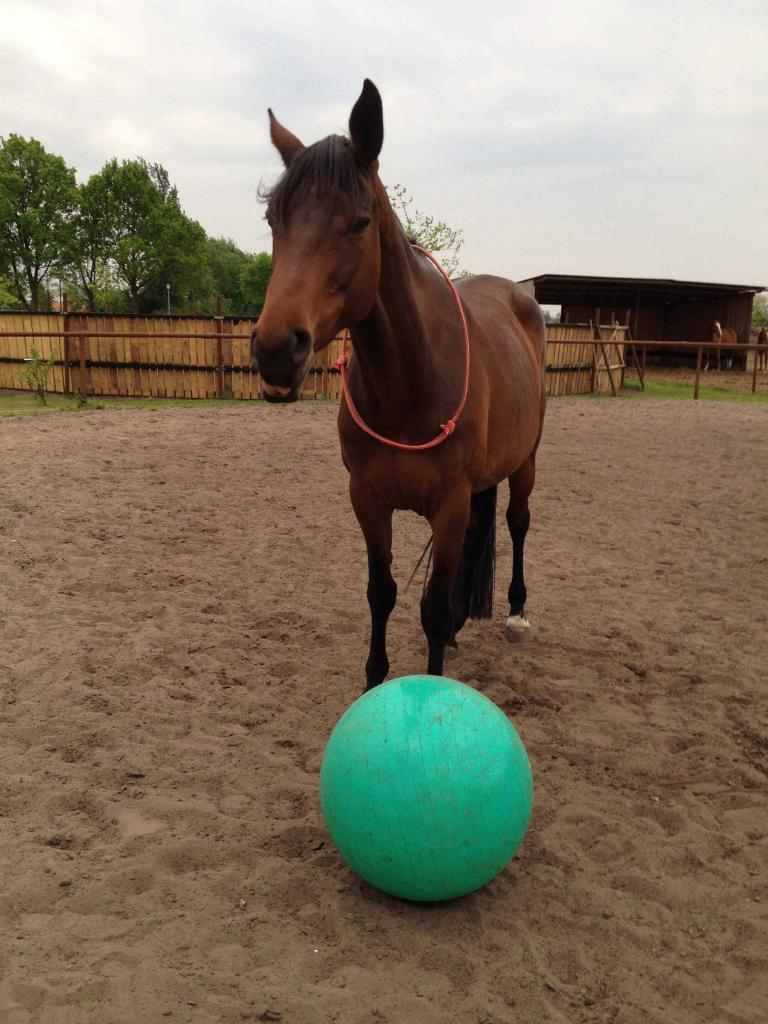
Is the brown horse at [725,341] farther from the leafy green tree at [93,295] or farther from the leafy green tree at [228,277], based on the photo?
the leafy green tree at [228,277]

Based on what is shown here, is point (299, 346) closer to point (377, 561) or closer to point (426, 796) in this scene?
point (426, 796)

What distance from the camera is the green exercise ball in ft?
6.63

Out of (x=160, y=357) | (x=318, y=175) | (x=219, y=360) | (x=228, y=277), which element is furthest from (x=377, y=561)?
(x=228, y=277)

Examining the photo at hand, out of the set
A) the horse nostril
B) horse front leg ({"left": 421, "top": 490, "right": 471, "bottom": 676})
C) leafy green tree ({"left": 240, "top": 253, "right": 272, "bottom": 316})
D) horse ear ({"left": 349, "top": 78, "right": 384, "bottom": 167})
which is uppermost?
leafy green tree ({"left": 240, "top": 253, "right": 272, "bottom": 316})

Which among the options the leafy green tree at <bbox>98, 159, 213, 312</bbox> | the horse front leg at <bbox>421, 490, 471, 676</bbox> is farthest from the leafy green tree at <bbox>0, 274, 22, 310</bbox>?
the horse front leg at <bbox>421, 490, 471, 676</bbox>

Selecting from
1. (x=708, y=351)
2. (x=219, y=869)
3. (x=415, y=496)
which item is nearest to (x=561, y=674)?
(x=415, y=496)

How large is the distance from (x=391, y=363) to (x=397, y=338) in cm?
9

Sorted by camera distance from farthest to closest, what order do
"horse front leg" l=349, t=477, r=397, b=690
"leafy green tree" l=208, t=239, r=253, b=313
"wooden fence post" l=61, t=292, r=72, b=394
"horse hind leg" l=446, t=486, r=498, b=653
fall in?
"leafy green tree" l=208, t=239, r=253, b=313, "wooden fence post" l=61, t=292, r=72, b=394, "horse hind leg" l=446, t=486, r=498, b=653, "horse front leg" l=349, t=477, r=397, b=690

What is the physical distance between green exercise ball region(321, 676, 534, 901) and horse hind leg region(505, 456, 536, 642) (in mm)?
2086

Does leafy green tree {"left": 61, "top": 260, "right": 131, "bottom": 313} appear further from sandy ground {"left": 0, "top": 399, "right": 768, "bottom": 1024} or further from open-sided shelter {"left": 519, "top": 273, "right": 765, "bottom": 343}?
sandy ground {"left": 0, "top": 399, "right": 768, "bottom": 1024}

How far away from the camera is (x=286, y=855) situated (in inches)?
93.7

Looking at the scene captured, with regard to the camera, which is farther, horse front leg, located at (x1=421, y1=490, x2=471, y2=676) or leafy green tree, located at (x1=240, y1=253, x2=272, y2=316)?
leafy green tree, located at (x1=240, y1=253, x2=272, y2=316)

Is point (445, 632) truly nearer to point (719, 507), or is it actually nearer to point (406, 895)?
point (406, 895)

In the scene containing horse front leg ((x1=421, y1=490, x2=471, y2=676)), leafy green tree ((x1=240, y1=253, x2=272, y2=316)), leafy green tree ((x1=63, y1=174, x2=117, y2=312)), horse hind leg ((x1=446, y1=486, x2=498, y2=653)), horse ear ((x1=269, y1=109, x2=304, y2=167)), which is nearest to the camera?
horse ear ((x1=269, y1=109, x2=304, y2=167))
